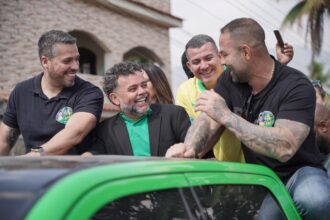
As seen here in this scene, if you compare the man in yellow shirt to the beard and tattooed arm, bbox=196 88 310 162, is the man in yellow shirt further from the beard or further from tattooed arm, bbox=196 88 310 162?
tattooed arm, bbox=196 88 310 162

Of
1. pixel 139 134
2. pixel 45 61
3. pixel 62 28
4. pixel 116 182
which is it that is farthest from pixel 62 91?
pixel 62 28

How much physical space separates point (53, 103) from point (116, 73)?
476 millimetres

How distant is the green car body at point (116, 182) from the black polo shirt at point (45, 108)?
1616mm

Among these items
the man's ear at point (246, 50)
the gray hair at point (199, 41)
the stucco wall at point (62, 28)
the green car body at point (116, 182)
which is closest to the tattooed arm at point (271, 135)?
the man's ear at point (246, 50)

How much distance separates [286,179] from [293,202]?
33 centimetres

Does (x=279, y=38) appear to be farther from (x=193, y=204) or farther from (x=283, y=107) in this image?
(x=193, y=204)

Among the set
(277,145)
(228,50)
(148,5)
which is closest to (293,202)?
(277,145)

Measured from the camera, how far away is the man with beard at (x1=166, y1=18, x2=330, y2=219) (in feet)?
9.28

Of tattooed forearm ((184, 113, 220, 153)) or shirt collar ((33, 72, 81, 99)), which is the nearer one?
tattooed forearm ((184, 113, 220, 153))

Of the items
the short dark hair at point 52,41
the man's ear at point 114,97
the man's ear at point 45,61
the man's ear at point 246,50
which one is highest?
the short dark hair at point 52,41

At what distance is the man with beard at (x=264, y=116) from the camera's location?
2828 millimetres

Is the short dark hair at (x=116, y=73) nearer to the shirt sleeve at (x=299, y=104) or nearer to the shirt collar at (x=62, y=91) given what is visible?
the shirt collar at (x=62, y=91)

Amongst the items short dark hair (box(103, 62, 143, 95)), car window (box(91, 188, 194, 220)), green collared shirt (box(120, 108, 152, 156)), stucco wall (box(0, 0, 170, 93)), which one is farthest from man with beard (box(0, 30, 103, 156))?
stucco wall (box(0, 0, 170, 93))

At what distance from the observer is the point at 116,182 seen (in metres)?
1.65
